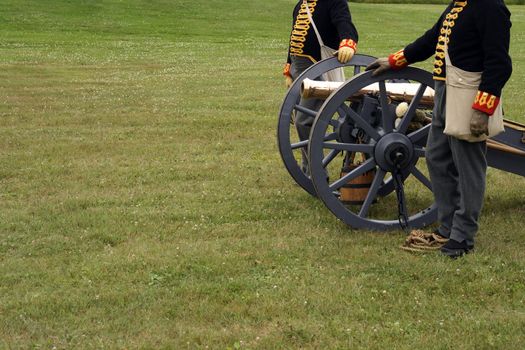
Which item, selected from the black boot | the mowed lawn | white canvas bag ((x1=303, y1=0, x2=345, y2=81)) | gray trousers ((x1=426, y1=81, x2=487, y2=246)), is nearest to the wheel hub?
gray trousers ((x1=426, y1=81, x2=487, y2=246))

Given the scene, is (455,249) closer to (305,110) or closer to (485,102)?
(485,102)

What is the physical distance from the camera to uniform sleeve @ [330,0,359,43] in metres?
6.40

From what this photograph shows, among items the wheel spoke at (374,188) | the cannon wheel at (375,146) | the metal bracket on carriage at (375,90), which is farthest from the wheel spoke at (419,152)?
the metal bracket on carriage at (375,90)

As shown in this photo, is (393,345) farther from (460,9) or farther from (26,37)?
(26,37)

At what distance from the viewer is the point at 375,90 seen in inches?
238

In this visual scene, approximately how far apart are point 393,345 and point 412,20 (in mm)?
30268

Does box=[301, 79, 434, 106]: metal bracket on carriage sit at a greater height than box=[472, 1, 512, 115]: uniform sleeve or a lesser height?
lesser

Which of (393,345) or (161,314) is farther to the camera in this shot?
(161,314)

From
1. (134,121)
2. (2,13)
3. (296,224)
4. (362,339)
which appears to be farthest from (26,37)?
(362,339)

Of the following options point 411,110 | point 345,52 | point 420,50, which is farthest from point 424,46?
point 345,52

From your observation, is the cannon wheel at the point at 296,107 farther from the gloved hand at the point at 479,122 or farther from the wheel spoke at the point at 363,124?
the gloved hand at the point at 479,122

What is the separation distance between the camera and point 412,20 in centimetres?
3297

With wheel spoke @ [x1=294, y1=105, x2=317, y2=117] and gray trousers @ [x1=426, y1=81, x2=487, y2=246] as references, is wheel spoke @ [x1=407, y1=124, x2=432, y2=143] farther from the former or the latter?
wheel spoke @ [x1=294, y1=105, x2=317, y2=117]

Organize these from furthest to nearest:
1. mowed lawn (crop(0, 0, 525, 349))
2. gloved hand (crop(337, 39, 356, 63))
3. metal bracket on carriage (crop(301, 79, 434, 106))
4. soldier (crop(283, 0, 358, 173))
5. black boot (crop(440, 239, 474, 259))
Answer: soldier (crop(283, 0, 358, 173)) < gloved hand (crop(337, 39, 356, 63)) < metal bracket on carriage (crop(301, 79, 434, 106)) < black boot (crop(440, 239, 474, 259)) < mowed lawn (crop(0, 0, 525, 349))
